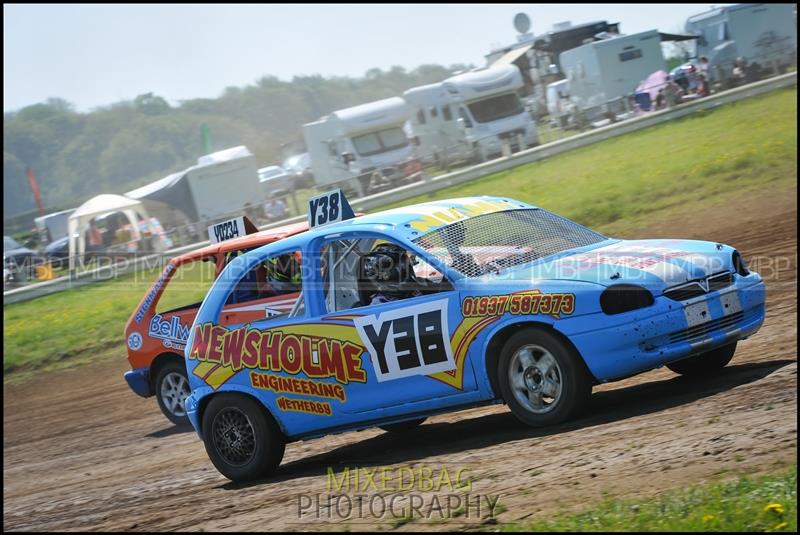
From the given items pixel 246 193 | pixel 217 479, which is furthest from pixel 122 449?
pixel 246 193

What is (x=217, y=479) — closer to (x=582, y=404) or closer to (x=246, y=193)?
(x=582, y=404)

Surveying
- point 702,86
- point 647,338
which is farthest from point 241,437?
point 702,86

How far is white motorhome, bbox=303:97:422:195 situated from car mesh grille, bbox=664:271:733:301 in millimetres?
23745

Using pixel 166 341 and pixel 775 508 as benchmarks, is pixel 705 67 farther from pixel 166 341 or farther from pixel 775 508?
pixel 775 508

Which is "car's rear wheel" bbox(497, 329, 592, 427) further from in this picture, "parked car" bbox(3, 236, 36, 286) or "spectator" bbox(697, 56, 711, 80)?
"spectator" bbox(697, 56, 711, 80)

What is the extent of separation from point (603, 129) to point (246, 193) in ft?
37.8

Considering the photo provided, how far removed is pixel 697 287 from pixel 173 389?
6739 millimetres

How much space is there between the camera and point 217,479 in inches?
323

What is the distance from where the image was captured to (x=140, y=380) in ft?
38.1

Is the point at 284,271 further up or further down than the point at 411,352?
further up

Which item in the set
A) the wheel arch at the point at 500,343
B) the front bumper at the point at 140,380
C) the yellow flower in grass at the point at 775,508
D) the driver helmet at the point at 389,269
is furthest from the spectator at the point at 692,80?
the yellow flower in grass at the point at 775,508

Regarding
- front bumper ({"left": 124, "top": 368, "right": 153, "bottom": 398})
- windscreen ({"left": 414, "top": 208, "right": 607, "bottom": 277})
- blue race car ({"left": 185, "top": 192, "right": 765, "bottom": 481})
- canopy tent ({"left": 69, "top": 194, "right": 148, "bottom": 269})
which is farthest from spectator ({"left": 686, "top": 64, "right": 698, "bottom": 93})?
windscreen ({"left": 414, "top": 208, "right": 607, "bottom": 277})

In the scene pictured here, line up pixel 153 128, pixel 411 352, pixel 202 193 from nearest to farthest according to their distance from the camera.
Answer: pixel 411 352, pixel 202 193, pixel 153 128

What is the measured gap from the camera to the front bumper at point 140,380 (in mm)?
11570
